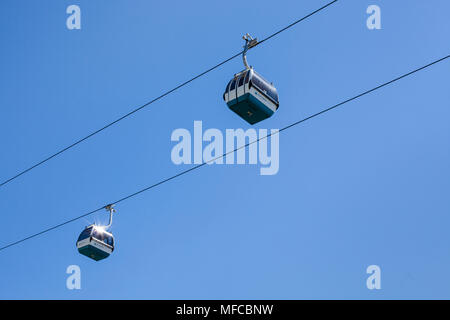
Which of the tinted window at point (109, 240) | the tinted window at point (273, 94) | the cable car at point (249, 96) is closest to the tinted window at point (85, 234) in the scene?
the tinted window at point (109, 240)

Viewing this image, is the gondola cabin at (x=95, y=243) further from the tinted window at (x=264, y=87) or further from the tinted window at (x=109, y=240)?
the tinted window at (x=264, y=87)

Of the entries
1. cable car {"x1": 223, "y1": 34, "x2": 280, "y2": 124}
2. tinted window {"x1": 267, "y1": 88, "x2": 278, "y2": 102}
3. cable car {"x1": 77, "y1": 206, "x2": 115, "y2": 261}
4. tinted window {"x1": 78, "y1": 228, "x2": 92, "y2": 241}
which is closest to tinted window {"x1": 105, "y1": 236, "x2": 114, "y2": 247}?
cable car {"x1": 77, "y1": 206, "x2": 115, "y2": 261}

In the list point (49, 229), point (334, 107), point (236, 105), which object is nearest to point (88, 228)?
point (49, 229)

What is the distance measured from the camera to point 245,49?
10.8m

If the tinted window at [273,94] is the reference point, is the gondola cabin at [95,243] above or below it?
below

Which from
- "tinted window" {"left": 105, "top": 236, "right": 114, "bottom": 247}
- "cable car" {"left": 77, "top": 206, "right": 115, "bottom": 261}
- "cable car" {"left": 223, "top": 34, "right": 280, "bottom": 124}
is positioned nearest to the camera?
"cable car" {"left": 223, "top": 34, "right": 280, "bottom": 124}

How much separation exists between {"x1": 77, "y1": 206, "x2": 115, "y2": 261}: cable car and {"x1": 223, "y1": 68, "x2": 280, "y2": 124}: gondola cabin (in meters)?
7.06

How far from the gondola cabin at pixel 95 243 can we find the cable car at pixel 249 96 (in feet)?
25.7

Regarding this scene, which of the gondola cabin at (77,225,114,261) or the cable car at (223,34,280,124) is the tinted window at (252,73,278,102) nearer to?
the cable car at (223,34,280,124)

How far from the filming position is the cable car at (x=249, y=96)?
1091 cm

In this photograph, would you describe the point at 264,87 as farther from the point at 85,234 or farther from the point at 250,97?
the point at 85,234

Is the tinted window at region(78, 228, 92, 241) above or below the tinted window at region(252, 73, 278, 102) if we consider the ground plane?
below

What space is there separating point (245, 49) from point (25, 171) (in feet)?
23.3

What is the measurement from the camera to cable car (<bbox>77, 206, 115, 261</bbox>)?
17.0 metres
